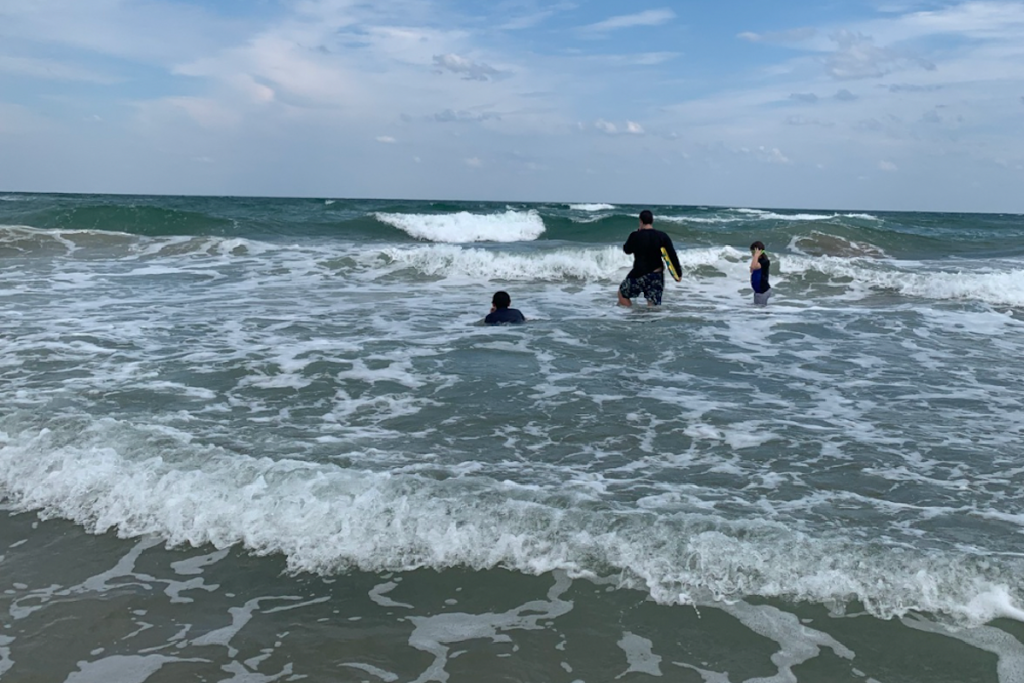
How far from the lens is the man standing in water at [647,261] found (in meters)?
12.5

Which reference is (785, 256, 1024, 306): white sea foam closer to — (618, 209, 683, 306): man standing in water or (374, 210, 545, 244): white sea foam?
(618, 209, 683, 306): man standing in water

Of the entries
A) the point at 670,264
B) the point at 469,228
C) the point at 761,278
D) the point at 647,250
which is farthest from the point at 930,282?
the point at 469,228

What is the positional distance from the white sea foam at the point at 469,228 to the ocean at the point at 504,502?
19.7 metres

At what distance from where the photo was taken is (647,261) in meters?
12.5

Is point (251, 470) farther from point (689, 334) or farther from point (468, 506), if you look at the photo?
point (689, 334)

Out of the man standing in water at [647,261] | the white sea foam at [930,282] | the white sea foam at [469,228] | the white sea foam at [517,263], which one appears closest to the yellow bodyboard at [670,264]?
the man standing in water at [647,261]

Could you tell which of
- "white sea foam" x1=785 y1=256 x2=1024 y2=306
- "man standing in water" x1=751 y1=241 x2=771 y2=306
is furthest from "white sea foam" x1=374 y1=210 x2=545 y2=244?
"man standing in water" x1=751 y1=241 x2=771 y2=306

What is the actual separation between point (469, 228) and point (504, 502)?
26839 millimetres

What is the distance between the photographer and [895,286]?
1677 centimetres

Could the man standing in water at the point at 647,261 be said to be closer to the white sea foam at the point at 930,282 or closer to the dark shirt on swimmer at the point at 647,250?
the dark shirt on swimmer at the point at 647,250

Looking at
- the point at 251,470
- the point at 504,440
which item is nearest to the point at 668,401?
the point at 504,440

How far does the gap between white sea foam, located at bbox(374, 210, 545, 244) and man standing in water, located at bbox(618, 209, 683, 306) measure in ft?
55.9

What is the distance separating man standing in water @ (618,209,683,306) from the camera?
1248 centimetres

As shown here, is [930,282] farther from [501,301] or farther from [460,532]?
[460,532]
